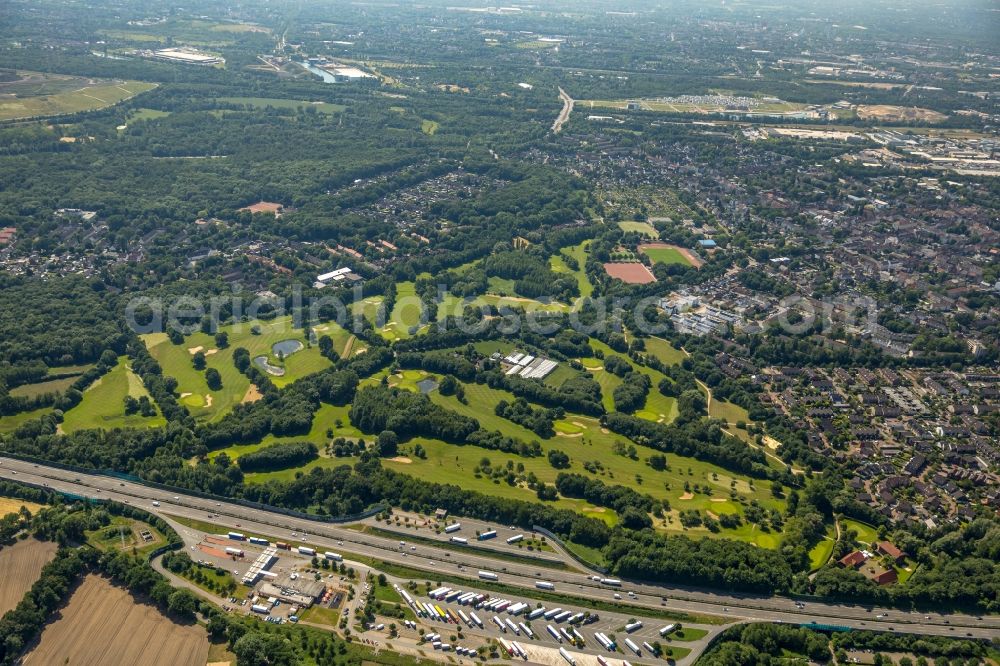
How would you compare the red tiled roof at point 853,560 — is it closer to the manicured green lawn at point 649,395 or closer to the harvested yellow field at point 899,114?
the manicured green lawn at point 649,395

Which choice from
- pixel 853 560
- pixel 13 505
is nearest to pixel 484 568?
pixel 853 560

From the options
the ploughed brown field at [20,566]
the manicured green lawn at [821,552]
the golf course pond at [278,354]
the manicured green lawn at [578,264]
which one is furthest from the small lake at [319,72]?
the manicured green lawn at [821,552]

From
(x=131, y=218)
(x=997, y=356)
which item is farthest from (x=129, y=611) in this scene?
(x=997, y=356)

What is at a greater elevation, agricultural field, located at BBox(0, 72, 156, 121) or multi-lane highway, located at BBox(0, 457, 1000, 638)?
→ agricultural field, located at BBox(0, 72, 156, 121)

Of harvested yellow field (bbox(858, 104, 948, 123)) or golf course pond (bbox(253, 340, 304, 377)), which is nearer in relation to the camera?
golf course pond (bbox(253, 340, 304, 377))

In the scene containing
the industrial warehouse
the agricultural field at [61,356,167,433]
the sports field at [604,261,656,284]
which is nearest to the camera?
the agricultural field at [61,356,167,433]

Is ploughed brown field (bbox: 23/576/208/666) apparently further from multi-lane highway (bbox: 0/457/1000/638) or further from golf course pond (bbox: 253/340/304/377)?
golf course pond (bbox: 253/340/304/377)

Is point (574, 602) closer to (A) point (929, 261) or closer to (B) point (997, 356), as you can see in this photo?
(B) point (997, 356)

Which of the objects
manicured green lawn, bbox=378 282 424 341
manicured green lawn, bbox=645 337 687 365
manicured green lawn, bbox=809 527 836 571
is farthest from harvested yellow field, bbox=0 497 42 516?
manicured green lawn, bbox=645 337 687 365
